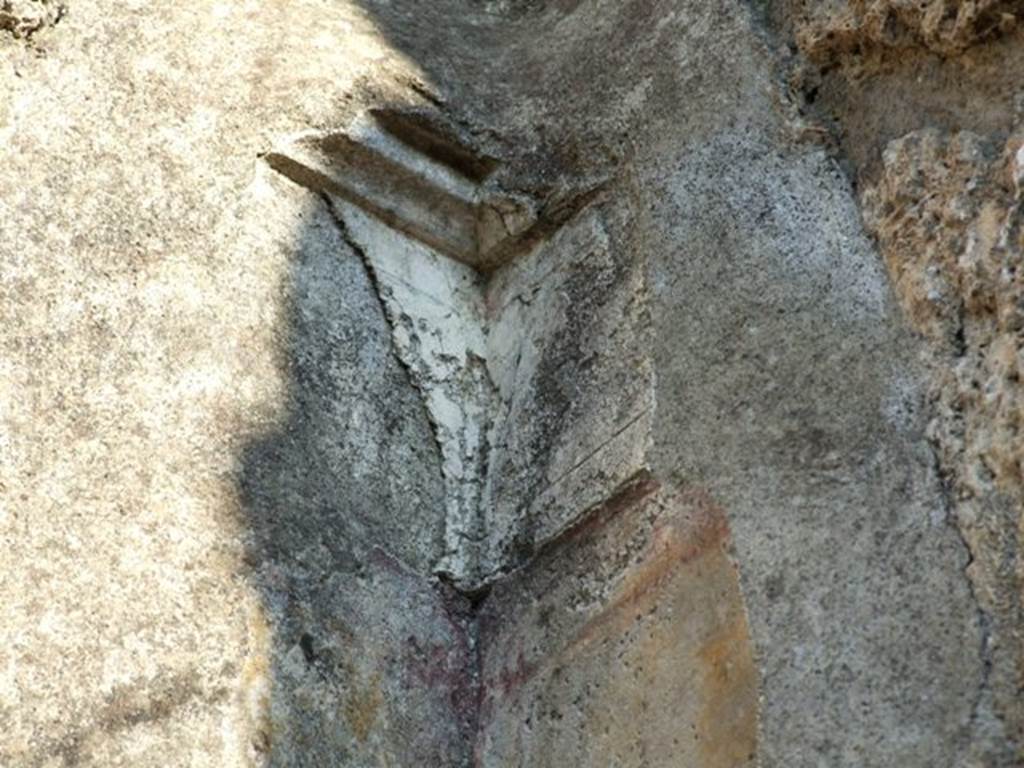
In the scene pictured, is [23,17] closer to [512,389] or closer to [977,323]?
[512,389]

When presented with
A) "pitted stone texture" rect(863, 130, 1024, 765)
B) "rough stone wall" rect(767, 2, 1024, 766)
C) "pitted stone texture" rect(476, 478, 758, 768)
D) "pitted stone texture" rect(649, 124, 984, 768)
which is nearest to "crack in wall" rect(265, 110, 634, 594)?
"pitted stone texture" rect(476, 478, 758, 768)

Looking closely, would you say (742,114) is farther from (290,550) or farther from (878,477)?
(290,550)

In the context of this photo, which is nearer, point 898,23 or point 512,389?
point 898,23

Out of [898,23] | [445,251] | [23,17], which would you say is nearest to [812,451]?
[898,23]

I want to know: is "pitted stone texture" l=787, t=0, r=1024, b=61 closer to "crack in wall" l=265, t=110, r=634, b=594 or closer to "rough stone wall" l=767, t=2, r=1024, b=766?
"rough stone wall" l=767, t=2, r=1024, b=766

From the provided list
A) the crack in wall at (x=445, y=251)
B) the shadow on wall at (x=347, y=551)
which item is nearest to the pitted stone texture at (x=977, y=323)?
the crack in wall at (x=445, y=251)

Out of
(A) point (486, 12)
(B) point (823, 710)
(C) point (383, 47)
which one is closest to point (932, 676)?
(B) point (823, 710)
